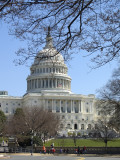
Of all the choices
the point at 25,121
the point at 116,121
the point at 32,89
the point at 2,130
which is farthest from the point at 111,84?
the point at 32,89

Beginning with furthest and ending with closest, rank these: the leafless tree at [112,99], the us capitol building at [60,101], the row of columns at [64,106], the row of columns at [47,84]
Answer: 1. the row of columns at [47,84]
2. the row of columns at [64,106]
3. the us capitol building at [60,101]
4. the leafless tree at [112,99]

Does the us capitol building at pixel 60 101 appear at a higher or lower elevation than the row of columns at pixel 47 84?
lower

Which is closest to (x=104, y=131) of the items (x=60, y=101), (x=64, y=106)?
(x=60, y=101)

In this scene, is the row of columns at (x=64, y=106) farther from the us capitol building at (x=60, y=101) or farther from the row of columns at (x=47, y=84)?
the row of columns at (x=47, y=84)

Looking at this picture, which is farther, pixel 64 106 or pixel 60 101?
pixel 64 106

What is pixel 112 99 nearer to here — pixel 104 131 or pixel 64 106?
pixel 104 131

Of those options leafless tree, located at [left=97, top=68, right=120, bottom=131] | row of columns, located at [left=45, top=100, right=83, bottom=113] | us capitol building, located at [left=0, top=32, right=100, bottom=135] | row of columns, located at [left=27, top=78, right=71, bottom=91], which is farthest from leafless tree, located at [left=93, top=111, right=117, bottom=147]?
row of columns, located at [left=27, top=78, right=71, bottom=91]

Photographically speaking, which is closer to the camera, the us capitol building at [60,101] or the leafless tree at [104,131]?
the leafless tree at [104,131]

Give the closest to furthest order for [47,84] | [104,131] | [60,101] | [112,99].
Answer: [112,99] < [104,131] < [60,101] < [47,84]

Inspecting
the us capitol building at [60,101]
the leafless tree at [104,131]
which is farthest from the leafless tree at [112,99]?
the us capitol building at [60,101]

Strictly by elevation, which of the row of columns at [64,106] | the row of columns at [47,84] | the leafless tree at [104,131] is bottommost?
the leafless tree at [104,131]

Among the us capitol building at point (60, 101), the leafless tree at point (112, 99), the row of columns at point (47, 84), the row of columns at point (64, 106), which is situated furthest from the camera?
the row of columns at point (47, 84)

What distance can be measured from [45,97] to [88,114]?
69.7 ft

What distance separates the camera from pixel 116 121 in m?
53.8
